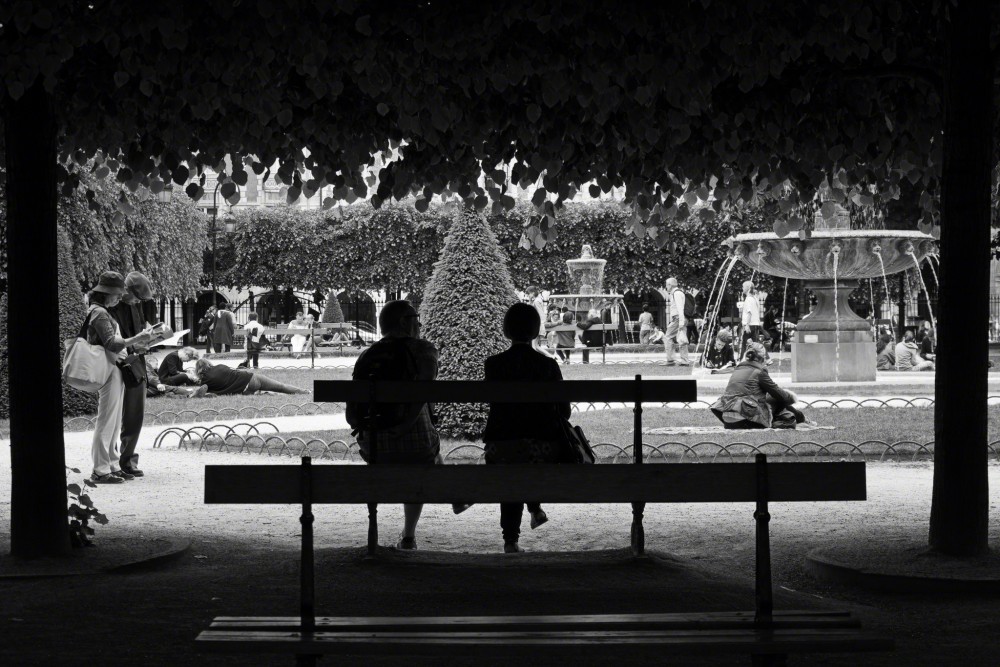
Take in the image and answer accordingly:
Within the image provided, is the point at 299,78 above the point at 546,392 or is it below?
above

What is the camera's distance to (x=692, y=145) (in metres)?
7.38

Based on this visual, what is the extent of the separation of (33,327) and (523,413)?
7.71 feet

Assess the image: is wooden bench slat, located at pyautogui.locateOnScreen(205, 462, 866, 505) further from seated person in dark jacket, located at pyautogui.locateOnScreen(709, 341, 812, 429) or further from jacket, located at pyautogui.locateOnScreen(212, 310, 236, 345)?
jacket, located at pyautogui.locateOnScreen(212, 310, 236, 345)

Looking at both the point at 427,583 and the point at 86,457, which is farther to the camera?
the point at 86,457

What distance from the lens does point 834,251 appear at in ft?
57.1

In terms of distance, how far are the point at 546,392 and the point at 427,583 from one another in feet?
3.32

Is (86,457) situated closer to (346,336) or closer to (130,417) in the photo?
(130,417)

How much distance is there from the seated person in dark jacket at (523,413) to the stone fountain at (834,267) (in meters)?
11.0

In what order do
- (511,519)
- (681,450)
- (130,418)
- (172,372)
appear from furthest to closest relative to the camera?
1. (172,372)
2. (681,450)
3. (130,418)
4. (511,519)

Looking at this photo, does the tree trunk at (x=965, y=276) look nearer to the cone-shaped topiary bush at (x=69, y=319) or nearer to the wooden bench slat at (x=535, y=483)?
the wooden bench slat at (x=535, y=483)

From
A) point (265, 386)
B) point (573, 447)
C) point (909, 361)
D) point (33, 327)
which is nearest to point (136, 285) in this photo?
point (33, 327)

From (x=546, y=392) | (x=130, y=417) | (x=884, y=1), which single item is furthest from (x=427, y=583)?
(x=130, y=417)

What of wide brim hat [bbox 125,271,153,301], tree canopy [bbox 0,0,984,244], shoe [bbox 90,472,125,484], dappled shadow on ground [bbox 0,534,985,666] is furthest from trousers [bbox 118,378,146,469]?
dappled shadow on ground [bbox 0,534,985,666]

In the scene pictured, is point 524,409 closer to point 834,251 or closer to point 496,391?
point 496,391
